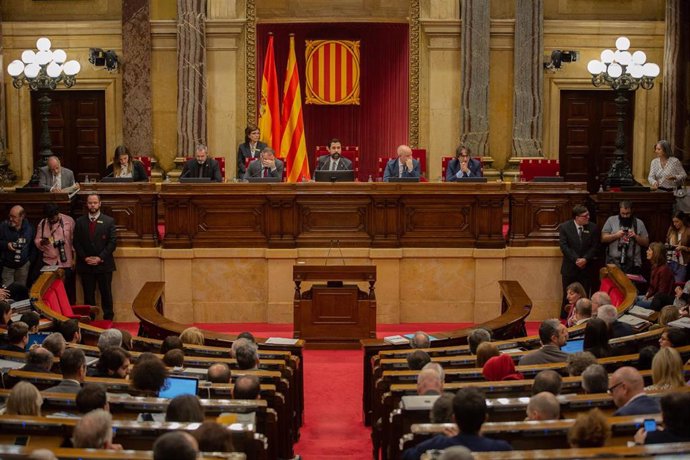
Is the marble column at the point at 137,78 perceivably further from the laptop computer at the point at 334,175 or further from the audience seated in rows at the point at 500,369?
the audience seated in rows at the point at 500,369

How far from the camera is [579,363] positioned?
278 inches

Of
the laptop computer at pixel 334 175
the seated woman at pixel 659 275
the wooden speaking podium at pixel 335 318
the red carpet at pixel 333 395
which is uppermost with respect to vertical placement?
the laptop computer at pixel 334 175

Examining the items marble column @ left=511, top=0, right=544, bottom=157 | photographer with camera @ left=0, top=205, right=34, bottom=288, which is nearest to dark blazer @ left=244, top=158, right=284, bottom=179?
photographer with camera @ left=0, top=205, right=34, bottom=288

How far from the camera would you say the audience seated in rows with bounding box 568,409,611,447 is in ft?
16.6

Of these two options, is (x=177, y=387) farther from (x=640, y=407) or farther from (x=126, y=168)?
(x=126, y=168)

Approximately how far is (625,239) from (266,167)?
4.22 metres

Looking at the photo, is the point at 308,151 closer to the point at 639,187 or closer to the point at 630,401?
the point at 639,187

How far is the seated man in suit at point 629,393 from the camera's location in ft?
19.4

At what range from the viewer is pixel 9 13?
54.6 ft

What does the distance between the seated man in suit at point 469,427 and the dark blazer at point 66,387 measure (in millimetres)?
2316

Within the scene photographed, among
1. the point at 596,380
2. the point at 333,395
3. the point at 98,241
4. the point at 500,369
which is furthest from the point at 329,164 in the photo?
the point at 596,380

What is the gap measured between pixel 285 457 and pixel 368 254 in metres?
5.17

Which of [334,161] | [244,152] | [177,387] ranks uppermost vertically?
[244,152]

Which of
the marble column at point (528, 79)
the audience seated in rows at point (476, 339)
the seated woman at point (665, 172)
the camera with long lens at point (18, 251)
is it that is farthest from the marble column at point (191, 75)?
the audience seated in rows at point (476, 339)
